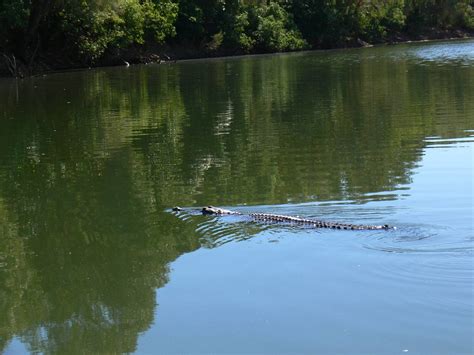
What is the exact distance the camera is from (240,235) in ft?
37.1

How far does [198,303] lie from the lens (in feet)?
29.6

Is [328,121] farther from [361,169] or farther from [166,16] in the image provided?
[166,16]

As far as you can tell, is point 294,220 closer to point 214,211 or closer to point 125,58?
point 214,211

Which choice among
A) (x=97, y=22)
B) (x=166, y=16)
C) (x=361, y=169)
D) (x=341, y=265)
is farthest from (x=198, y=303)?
(x=166, y=16)

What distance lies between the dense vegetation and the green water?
26296 millimetres

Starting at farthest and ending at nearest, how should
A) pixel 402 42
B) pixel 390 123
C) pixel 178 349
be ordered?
pixel 402 42, pixel 390 123, pixel 178 349

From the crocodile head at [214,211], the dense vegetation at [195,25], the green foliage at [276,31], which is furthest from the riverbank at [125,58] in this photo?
the crocodile head at [214,211]

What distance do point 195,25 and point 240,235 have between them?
5543 centimetres

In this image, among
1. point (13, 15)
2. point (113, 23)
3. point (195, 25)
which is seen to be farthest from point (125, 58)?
point (13, 15)

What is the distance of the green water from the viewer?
8.30 metres

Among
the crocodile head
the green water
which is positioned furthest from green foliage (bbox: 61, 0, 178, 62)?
the crocodile head

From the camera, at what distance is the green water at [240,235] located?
8.30m

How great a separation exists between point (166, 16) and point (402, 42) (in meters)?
34.8

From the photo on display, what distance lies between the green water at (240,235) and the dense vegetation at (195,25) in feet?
86.3
